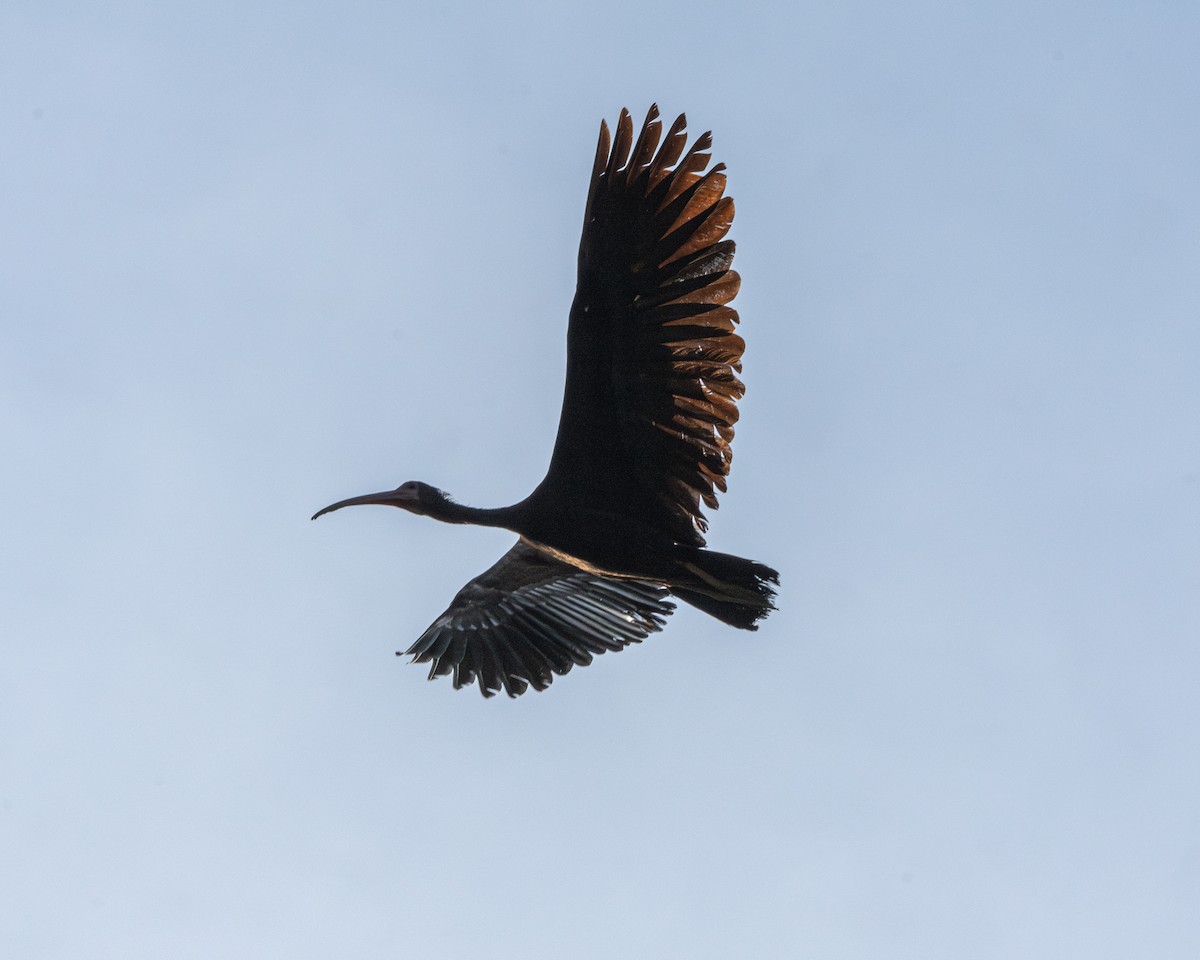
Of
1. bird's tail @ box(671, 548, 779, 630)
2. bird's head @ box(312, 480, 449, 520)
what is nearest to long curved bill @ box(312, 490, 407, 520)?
bird's head @ box(312, 480, 449, 520)

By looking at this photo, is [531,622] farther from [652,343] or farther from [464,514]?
[652,343]

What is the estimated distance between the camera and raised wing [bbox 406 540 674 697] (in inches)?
511

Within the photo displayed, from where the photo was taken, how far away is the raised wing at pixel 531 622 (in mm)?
12984

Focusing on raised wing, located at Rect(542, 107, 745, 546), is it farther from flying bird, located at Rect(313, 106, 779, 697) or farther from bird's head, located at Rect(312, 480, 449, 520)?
bird's head, located at Rect(312, 480, 449, 520)

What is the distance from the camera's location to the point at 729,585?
10883mm

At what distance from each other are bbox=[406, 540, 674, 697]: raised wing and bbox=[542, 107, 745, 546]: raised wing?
1627mm

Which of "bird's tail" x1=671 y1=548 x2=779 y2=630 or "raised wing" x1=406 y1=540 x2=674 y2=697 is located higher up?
"raised wing" x1=406 y1=540 x2=674 y2=697

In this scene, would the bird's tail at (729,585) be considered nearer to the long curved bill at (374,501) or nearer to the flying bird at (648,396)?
the flying bird at (648,396)

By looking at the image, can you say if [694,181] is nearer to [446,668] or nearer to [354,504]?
[354,504]

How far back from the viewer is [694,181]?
10141 millimetres

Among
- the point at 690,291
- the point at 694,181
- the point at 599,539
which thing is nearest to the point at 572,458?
the point at 599,539

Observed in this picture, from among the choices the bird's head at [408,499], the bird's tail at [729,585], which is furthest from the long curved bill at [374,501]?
the bird's tail at [729,585]

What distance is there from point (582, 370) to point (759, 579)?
6.32 ft

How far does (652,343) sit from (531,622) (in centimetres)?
367
